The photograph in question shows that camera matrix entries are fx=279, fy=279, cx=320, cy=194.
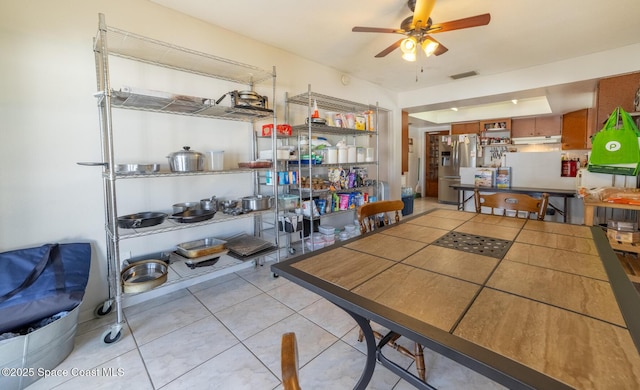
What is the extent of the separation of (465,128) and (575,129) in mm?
2049

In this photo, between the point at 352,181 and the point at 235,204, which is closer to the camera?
the point at 235,204

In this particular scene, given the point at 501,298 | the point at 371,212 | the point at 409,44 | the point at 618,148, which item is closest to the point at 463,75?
the point at 618,148

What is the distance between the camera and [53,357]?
1474 millimetres

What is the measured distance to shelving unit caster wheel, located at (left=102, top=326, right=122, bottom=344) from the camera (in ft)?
5.54

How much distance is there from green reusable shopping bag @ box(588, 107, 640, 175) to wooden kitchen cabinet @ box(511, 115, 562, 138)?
4.36 metres

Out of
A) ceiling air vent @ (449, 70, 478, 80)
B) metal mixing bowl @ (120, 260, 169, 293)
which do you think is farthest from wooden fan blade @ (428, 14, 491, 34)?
metal mixing bowl @ (120, 260, 169, 293)

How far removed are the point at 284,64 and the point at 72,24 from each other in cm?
174

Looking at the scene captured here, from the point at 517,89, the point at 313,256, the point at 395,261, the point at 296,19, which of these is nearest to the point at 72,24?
the point at 296,19

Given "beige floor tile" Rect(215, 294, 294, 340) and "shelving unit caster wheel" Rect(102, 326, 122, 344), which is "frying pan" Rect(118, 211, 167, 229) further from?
"beige floor tile" Rect(215, 294, 294, 340)

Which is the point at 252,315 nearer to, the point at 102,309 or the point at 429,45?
the point at 102,309

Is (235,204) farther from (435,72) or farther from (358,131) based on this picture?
(435,72)

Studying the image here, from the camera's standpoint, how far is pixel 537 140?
20.6 feet

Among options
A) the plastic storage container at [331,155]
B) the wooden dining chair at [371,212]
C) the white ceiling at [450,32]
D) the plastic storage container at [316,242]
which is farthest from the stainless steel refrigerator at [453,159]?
the wooden dining chair at [371,212]

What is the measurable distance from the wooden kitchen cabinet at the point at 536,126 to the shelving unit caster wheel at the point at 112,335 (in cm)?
772
